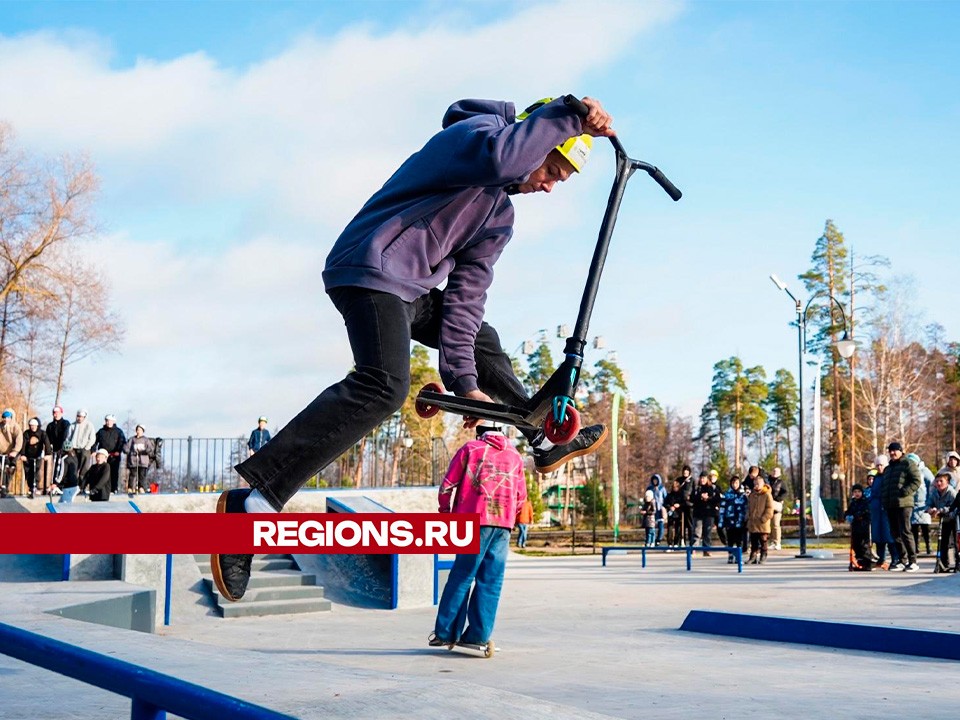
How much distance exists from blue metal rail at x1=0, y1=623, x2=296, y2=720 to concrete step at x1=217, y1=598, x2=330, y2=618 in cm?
820

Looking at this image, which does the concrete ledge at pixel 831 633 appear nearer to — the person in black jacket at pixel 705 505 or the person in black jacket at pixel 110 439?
the person in black jacket at pixel 705 505

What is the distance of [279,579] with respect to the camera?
42.6ft

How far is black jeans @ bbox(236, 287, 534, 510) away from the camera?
323cm

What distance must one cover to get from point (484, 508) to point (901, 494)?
1093 centimetres

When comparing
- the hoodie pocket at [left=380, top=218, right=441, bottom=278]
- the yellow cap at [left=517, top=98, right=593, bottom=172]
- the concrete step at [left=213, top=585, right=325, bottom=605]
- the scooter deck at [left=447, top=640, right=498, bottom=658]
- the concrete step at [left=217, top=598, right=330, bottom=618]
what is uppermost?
the yellow cap at [left=517, top=98, right=593, bottom=172]

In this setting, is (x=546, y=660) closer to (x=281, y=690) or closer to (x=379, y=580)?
(x=281, y=690)

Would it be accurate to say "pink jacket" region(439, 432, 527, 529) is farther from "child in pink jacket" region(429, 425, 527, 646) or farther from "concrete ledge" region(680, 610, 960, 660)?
"concrete ledge" region(680, 610, 960, 660)

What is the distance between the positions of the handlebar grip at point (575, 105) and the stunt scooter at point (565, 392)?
0.33 m

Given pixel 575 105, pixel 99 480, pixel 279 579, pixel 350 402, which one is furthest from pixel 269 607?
pixel 575 105

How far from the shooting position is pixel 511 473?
7.85m

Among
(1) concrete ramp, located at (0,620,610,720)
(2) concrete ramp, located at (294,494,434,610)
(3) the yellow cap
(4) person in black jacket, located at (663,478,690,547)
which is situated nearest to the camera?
(3) the yellow cap

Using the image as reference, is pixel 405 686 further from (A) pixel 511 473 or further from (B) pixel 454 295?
(A) pixel 511 473

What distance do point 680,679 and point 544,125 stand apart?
444 cm

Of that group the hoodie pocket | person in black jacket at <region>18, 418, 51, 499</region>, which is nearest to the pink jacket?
the hoodie pocket
